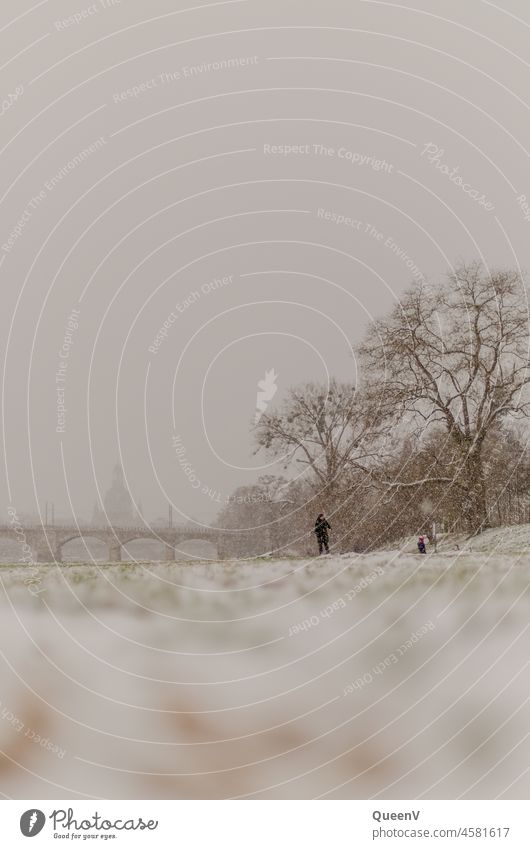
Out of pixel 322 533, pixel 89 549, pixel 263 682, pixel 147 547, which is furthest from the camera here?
pixel 322 533

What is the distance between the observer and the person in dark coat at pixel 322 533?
435 inches

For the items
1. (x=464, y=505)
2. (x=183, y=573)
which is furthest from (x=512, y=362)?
(x=183, y=573)

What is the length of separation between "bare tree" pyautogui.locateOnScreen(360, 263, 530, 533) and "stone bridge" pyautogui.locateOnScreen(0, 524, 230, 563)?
3.25m

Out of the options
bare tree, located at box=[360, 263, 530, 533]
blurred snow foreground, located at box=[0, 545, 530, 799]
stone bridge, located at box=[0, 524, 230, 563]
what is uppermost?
bare tree, located at box=[360, 263, 530, 533]

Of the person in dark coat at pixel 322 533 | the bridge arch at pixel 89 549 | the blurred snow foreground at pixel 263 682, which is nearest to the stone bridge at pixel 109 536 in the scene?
the bridge arch at pixel 89 549

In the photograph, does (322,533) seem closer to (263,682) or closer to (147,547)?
(147,547)

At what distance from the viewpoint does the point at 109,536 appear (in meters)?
11.1

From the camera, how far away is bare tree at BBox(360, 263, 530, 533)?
39.8 feet

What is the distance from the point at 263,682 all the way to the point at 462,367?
687 cm

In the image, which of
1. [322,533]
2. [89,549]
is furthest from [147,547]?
[322,533]

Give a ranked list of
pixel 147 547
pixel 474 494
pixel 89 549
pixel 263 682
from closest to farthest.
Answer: pixel 263 682 < pixel 89 549 < pixel 147 547 < pixel 474 494

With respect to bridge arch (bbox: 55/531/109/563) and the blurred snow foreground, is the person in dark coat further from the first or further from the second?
bridge arch (bbox: 55/531/109/563)

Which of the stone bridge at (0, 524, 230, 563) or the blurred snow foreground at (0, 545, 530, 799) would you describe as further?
the stone bridge at (0, 524, 230, 563)

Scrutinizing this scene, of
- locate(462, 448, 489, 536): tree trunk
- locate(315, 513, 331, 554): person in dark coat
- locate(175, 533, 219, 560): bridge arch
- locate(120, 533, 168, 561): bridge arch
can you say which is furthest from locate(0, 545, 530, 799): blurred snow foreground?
locate(462, 448, 489, 536): tree trunk
